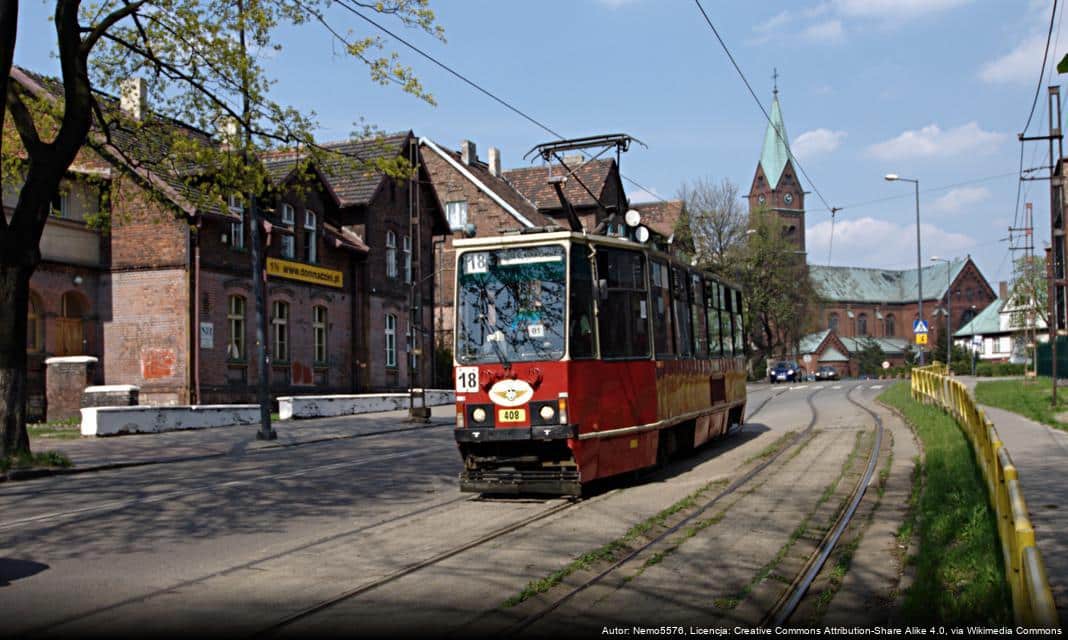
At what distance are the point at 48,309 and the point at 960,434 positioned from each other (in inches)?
969

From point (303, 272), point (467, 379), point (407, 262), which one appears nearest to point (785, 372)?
point (407, 262)

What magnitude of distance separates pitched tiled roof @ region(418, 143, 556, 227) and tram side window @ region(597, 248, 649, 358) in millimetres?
39598

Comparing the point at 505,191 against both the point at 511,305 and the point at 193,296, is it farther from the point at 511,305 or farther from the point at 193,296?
the point at 511,305

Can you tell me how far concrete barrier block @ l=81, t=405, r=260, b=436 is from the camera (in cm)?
2294

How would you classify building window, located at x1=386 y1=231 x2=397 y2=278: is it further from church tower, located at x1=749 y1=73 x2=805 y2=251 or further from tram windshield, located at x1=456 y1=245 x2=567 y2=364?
church tower, located at x1=749 y1=73 x2=805 y2=251

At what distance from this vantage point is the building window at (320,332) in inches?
1409

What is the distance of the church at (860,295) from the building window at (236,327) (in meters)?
78.8

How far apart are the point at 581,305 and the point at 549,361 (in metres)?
0.82

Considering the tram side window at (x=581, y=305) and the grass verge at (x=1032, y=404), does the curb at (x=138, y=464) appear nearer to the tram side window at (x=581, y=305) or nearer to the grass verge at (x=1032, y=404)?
the tram side window at (x=581, y=305)

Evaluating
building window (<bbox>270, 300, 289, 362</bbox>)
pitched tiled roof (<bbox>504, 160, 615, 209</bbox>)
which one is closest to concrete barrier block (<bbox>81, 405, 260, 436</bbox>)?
building window (<bbox>270, 300, 289, 362</bbox>)

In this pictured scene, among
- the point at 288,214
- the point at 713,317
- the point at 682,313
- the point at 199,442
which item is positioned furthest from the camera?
the point at 288,214

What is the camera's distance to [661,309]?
14.0 meters

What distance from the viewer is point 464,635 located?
594 centimetres

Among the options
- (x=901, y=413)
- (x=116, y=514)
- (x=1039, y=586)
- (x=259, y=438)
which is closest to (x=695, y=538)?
(x=1039, y=586)
